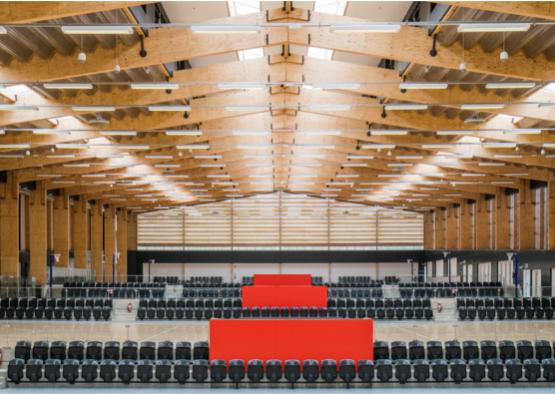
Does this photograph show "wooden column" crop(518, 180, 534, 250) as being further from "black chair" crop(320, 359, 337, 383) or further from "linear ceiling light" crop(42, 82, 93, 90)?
"linear ceiling light" crop(42, 82, 93, 90)

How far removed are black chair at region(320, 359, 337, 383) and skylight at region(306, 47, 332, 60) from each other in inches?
418

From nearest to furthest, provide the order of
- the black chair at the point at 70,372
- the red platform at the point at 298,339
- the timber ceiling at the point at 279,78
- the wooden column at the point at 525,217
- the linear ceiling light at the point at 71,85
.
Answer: the timber ceiling at the point at 279,78 < the linear ceiling light at the point at 71,85 < the black chair at the point at 70,372 < the red platform at the point at 298,339 < the wooden column at the point at 525,217

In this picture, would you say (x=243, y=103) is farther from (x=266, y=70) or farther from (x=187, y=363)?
(x=187, y=363)

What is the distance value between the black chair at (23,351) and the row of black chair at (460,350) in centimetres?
1134

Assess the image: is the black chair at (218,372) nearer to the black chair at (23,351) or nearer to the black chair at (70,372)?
the black chair at (70,372)

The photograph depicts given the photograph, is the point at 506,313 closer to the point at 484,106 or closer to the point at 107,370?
the point at 484,106

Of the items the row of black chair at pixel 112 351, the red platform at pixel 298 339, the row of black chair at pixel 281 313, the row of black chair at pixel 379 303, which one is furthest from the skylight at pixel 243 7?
the row of black chair at pixel 379 303

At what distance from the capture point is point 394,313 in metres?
36.9

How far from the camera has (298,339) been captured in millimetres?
23359

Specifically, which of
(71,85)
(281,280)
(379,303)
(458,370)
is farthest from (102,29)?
(281,280)

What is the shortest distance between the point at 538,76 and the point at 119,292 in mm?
31437

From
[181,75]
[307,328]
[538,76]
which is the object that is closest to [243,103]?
[181,75]

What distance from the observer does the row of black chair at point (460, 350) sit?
79.3 ft

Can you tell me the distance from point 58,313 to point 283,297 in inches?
455
